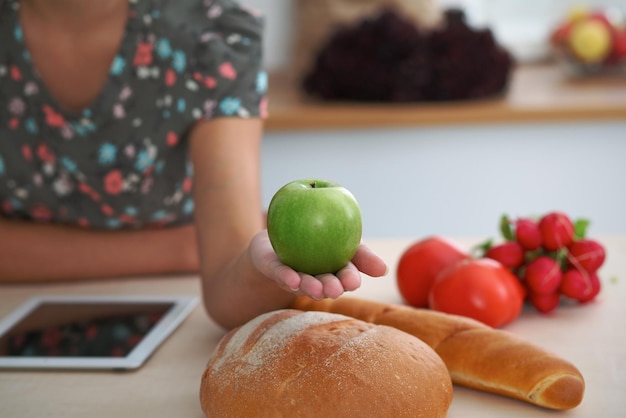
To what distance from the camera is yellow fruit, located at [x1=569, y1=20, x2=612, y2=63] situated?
259 centimetres

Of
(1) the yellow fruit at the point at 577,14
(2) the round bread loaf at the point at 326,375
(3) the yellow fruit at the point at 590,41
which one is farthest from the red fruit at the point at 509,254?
(1) the yellow fruit at the point at 577,14

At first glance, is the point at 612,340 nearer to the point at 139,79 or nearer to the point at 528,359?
the point at 528,359

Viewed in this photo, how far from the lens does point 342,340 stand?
78 cm

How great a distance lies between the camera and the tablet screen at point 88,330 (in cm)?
93

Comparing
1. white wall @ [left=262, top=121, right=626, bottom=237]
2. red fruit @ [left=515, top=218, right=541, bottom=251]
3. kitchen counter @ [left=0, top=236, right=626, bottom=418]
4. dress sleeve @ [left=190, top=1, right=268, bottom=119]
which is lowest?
white wall @ [left=262, top=121, right=626, bottom=237]

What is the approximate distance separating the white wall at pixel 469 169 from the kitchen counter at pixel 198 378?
1.35 meters

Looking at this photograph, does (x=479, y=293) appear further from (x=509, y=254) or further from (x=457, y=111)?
(x=457, y=111)

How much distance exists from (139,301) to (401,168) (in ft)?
4.92

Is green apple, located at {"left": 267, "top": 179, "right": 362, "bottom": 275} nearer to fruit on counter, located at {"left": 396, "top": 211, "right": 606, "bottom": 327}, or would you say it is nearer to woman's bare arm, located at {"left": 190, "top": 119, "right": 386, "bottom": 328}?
woman's bare arm, located at {"left": 190, "top": 119, "right": 386, "bottom": 328}

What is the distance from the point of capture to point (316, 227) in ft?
2.47

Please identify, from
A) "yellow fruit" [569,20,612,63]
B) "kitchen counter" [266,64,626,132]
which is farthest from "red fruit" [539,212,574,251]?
"yellow fruit" [569,20,612,63]

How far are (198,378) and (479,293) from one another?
1.09ft

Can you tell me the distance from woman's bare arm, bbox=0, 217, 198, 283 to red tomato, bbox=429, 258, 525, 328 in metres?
0.41

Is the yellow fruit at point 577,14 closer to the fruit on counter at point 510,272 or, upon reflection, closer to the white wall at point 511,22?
the white wall at point 511,22
